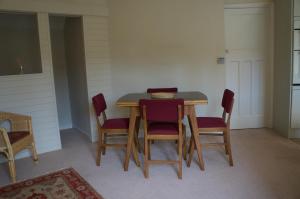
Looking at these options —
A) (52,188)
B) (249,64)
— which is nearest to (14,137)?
(52,188)

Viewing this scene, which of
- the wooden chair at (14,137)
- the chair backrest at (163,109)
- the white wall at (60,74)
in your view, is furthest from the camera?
the white wall at (60,74)

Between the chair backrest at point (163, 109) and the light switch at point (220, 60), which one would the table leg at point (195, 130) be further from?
the light switch at point (220, 60)

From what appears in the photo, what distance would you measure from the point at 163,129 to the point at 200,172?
63cm

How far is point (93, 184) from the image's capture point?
2.62m

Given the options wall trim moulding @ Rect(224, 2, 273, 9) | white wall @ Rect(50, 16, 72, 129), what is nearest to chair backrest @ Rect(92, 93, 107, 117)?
white wall @ Rect(50, 16, 72, 129)

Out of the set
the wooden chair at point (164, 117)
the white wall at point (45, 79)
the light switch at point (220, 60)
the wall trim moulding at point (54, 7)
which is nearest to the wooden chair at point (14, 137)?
the white wall at point (45, 79)

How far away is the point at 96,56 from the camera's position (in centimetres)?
392

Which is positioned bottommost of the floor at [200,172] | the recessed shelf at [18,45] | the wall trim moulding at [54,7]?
the floor at [200,172]

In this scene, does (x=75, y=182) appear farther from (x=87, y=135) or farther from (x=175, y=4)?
(x=175, y=4)

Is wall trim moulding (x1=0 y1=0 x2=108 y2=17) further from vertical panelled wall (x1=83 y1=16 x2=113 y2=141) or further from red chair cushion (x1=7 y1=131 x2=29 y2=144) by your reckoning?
red chair cushion (x1=7 y1=131 x2=29 y2=144)

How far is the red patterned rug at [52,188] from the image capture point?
2.40 m

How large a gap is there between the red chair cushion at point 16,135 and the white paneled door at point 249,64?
313 centimetres

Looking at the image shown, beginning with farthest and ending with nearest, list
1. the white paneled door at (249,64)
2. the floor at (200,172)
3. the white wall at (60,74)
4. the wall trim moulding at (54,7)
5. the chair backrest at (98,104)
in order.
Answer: the white wall at (60,74) < the white paneled door at (249,64) < the wall trim moulding at (54,7) < the chair backrest at (98,104) < the floor at (200,172)

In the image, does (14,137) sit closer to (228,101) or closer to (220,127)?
(220,127)
